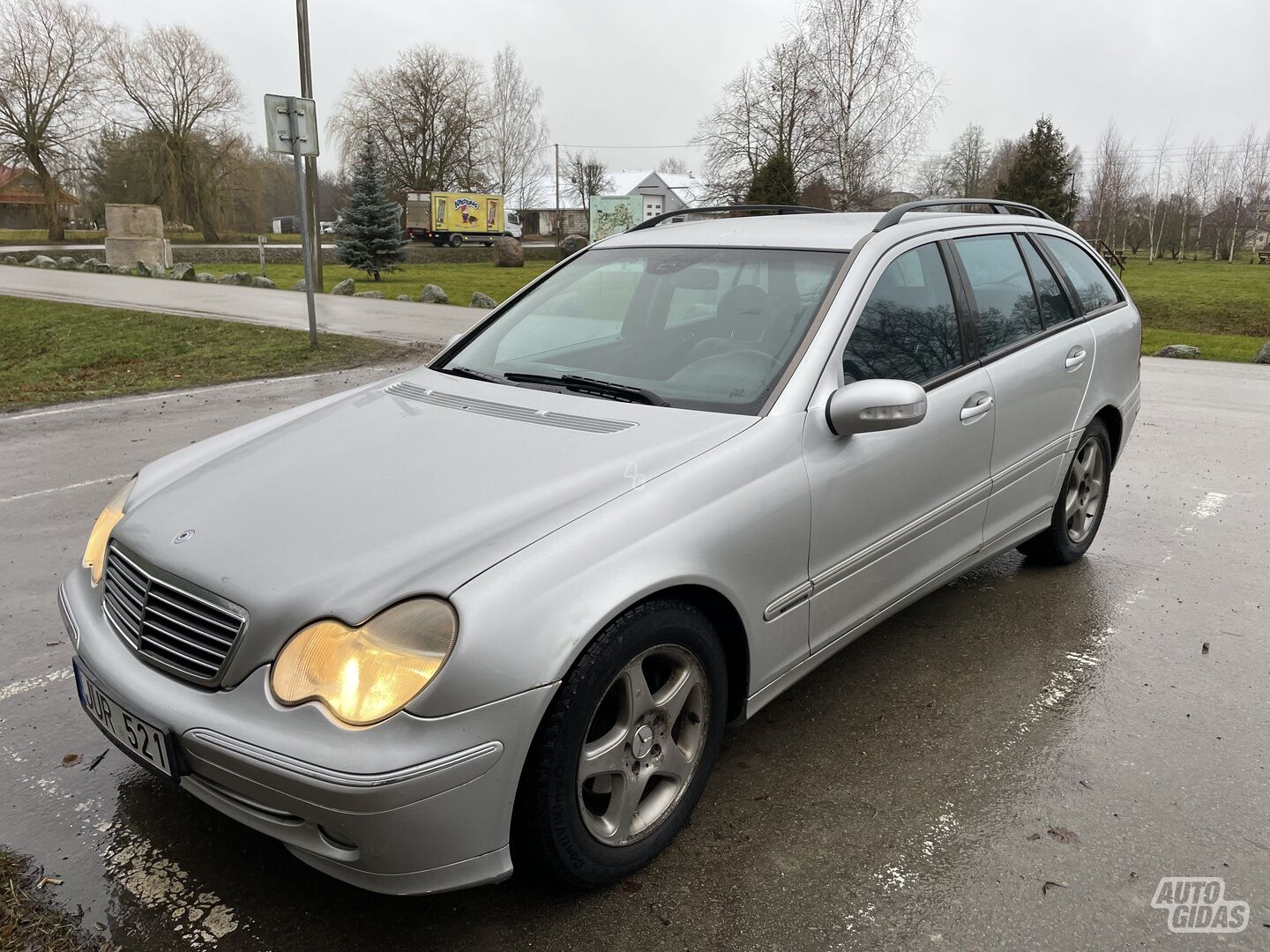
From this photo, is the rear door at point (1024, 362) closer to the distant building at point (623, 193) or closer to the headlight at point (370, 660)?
the headlight at point (370, 660)

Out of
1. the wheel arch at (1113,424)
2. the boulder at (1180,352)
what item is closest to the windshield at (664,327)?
the wheel arch at (1113,424)

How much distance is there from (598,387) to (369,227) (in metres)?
26.0

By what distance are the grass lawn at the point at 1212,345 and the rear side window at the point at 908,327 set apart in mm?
11518

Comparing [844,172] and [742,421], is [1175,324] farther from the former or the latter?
[742,421]

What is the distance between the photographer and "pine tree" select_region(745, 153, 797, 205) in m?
30.5

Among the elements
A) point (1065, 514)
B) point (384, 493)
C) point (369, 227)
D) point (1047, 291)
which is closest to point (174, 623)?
point (384, 493)

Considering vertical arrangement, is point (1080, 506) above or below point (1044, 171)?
below

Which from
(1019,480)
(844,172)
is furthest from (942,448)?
(844,172)

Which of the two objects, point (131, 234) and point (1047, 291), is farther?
point (131, 234)

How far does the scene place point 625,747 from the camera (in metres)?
2.31

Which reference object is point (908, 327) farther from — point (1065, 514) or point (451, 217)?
point (451, 217)

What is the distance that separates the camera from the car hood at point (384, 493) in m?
2.07

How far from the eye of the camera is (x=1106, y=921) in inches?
88.5

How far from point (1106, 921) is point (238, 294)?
2006cm
